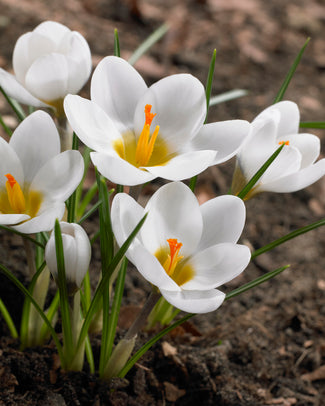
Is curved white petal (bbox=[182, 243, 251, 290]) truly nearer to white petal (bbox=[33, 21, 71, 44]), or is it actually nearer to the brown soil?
the brown soil

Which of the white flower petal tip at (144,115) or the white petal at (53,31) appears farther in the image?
the white petal at (53,31)

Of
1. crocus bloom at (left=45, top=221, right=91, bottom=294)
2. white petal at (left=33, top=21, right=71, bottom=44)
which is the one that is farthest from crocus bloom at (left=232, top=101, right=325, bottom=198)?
white petal at (left=33, top=21, right=71, bottom=44)

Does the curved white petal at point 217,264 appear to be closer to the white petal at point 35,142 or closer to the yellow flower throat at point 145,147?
the yellow flower throat at point 145,147

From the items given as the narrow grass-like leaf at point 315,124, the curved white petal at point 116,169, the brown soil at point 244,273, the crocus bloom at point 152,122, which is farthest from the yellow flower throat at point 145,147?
the brown soil at point 244,273

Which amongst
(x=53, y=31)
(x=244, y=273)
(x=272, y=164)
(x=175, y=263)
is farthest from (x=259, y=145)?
→ (x=244, y=273)

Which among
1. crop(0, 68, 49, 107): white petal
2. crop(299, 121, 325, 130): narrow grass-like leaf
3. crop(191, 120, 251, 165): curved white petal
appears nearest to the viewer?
crop(191, 120, 251, 165): curved white petal

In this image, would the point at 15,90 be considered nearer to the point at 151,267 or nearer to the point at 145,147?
the point at 145,147
